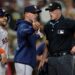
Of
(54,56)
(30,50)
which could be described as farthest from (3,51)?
(54,56)

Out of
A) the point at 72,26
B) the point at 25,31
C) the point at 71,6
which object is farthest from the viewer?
the point at 71,6

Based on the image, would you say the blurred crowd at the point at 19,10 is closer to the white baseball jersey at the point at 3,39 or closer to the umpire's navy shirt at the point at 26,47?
the white baseball jersey at the point at 3,39

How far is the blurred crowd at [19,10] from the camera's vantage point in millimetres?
9594

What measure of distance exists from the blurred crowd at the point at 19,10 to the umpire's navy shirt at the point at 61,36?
6.35 feet

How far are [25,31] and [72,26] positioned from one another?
102 cm

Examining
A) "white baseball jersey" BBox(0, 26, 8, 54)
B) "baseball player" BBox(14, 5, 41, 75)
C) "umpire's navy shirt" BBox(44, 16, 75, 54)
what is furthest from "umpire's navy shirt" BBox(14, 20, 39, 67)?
"umpire's navy shirt" BBox(44, 16, 75, 54)

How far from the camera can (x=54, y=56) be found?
Answer: 7.48 metres

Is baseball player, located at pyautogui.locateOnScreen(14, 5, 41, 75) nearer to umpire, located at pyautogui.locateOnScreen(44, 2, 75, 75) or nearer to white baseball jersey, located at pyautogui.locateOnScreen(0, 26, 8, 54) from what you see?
white baseball jersey, located at pyautogui.locateOnScreen(0, 26, 8, 54)

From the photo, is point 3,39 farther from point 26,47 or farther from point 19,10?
point 19,10

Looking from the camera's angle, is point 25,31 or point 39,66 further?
point 39,66

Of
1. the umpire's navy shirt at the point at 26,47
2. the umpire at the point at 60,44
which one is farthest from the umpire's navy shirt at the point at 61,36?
the umpire's navy shirt at the point at 26,47

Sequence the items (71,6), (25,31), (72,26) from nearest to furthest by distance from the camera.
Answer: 1. (25,31)
2. (72,26)
3. (71,6)

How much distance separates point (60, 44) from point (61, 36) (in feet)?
0.48

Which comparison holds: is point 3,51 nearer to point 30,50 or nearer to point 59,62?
point 30,50
